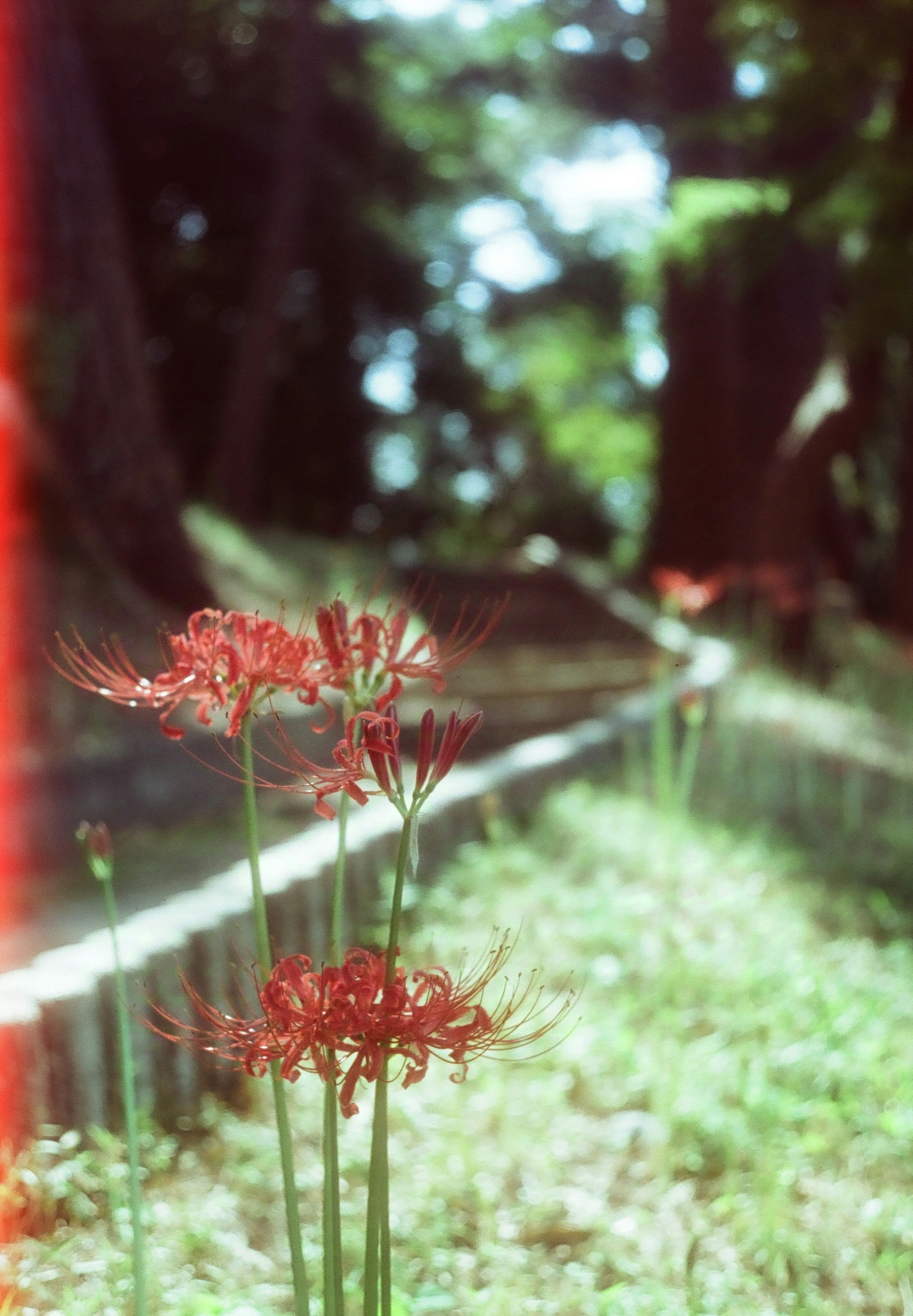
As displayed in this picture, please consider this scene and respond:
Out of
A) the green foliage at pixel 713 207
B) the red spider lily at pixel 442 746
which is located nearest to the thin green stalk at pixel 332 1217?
the red spider lily at pixel 442 746

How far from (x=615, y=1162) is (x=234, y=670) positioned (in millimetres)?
1760

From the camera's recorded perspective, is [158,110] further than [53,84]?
Yes

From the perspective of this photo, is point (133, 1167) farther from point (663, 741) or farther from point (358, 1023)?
point (663, 741)

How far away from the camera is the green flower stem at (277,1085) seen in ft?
4.72

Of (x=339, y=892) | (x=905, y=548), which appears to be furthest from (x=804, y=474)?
(x=339, y=892)

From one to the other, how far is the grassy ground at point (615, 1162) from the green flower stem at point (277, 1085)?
29 cm

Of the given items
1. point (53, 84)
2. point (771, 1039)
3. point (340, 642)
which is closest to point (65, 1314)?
point (340, 642)

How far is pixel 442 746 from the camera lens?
4.09ft

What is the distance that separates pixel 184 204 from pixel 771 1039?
1307cm

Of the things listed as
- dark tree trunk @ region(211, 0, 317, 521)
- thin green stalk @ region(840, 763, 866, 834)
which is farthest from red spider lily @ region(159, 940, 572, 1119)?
dark tree trunk @ region(211, 0, 317, 521)

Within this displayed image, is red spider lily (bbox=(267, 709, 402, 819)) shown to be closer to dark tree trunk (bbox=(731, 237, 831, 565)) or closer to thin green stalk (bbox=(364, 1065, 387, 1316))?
thin green stalk (bbox=(364, 1065, 387, 1316))

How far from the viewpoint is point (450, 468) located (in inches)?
715

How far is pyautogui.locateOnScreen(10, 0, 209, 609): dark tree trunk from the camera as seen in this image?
629 centimetres

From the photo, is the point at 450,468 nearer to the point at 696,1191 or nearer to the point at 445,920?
the point at 445,920
